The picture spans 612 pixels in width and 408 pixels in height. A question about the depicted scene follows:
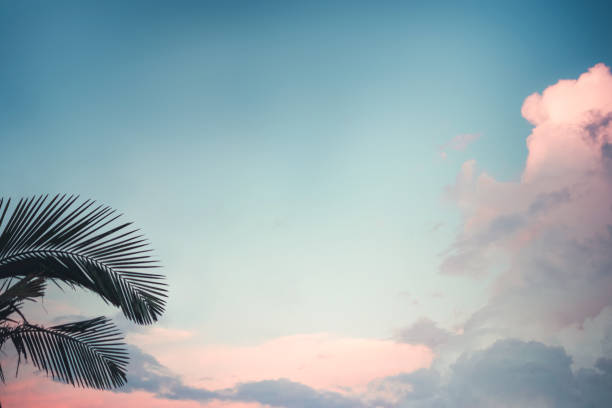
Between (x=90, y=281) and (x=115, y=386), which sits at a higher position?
(x=90, y=281)

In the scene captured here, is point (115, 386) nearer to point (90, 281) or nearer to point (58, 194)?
point (90, 281)

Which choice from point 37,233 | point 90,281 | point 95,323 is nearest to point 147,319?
point 95,323

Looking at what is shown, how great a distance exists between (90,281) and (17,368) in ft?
3.88

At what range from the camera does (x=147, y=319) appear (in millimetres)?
5348

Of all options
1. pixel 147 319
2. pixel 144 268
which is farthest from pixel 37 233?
pixel 147 319

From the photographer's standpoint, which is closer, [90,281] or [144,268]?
[90,281]

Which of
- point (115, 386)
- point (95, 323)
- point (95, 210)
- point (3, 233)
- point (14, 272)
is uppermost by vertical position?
point (95, 210)

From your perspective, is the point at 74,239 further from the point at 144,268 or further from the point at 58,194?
the point at 144,268

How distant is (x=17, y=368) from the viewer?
4.37 m

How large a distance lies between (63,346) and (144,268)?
50.2 inches

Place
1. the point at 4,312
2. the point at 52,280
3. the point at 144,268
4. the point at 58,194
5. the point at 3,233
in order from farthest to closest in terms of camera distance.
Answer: the point at 144,268, the point at 52,280, the point at 58,194, the point at 3,233, the point at 4,312

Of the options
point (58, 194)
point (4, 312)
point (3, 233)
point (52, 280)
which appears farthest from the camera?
point (52, 280)

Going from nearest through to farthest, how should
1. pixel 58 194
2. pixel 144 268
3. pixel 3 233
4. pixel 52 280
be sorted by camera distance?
pixel 3 233, pixel 58 194, pixel 52 280, pixel 144 268

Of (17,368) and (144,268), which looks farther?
(144,268)
